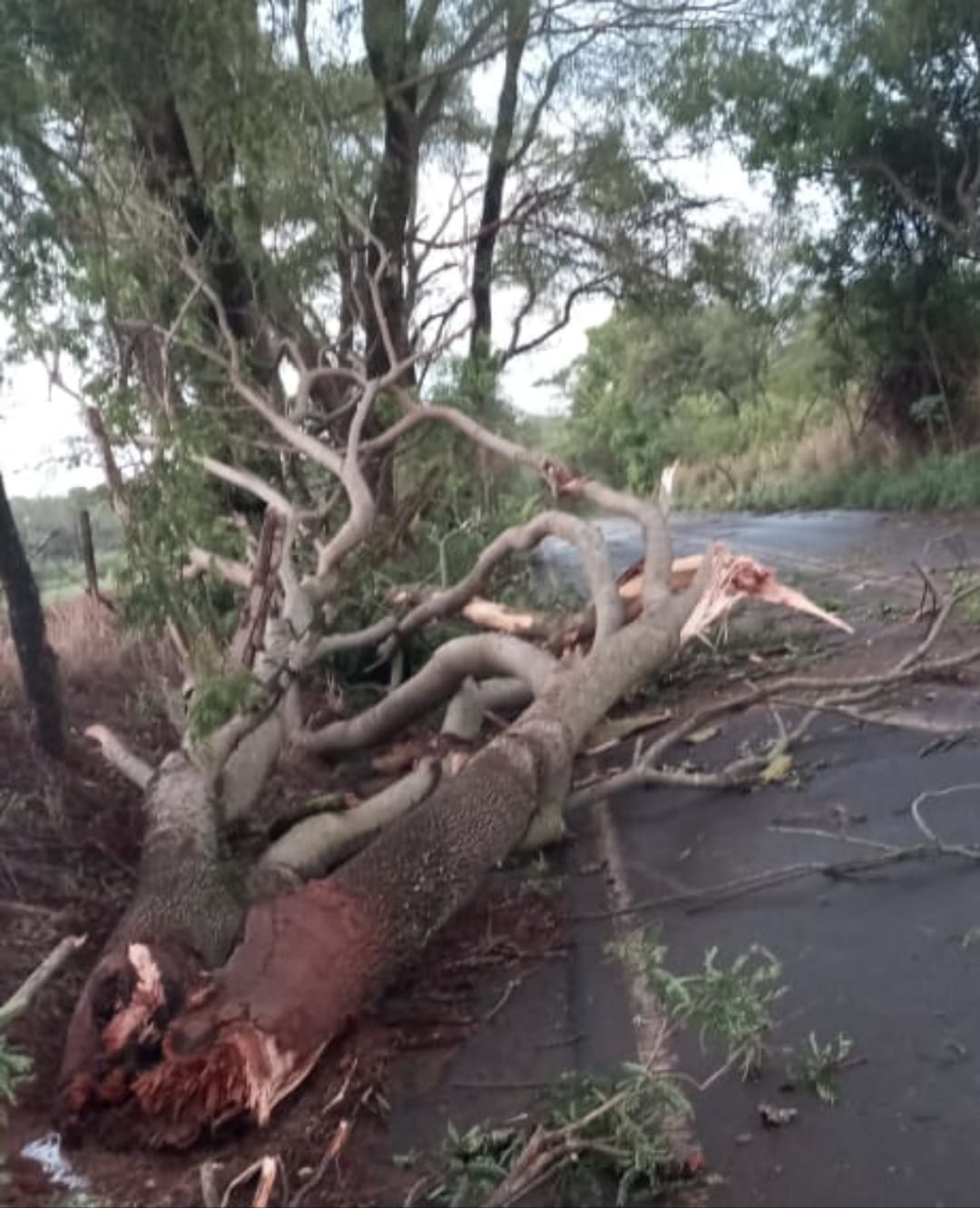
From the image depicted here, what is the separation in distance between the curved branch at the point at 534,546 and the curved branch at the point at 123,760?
217 cm

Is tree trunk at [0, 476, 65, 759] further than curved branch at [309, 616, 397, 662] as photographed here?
No

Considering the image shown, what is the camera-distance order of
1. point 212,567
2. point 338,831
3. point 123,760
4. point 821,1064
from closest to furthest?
point 821,1064 → point 338,831 → point 123,760 → point 212,567

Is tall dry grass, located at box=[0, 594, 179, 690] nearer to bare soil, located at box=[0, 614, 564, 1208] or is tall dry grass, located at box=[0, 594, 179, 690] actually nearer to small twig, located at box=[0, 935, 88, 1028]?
bare soil, located at box=[0, 614, 564, 1208]

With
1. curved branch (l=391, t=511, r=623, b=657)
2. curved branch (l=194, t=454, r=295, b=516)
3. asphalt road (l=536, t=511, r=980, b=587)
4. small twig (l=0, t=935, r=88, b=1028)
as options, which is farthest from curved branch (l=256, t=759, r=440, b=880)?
asphalt road (l=536, t=511, r=980, b=587)

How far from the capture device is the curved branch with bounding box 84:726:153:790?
19.4 ft

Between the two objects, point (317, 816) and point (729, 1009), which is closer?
point (729, 1009)

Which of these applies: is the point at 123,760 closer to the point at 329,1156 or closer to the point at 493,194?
the point at 329,1156

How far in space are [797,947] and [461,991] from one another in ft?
3.24

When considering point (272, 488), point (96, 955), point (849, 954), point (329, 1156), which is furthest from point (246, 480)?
point (329, 1156)

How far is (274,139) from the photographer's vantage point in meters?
9.41

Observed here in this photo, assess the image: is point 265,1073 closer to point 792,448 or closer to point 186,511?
point 186,511

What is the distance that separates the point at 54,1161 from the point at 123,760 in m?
2.46

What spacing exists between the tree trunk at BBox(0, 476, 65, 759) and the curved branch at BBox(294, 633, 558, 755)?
121 cm

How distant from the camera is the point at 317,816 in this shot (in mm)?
5430
